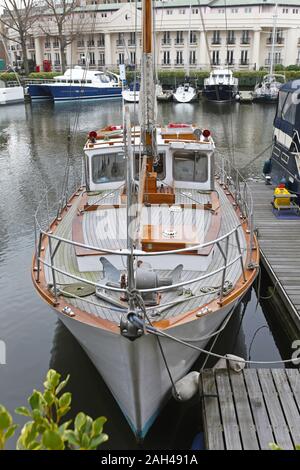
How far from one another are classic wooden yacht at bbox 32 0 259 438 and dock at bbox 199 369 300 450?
0.68 meters

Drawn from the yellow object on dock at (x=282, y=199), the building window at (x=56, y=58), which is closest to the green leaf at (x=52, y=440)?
the yellow object on dock at (x=282, y=199)

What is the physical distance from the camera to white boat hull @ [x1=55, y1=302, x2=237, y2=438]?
19.6ft

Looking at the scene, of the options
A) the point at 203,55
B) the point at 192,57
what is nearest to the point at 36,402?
the point at 203,55

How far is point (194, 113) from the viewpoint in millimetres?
40312

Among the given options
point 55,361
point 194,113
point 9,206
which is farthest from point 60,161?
point 194,113

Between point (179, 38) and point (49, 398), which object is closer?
point (49, 398)

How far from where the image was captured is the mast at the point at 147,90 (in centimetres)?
886

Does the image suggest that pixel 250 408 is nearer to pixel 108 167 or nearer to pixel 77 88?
pixel 108 167

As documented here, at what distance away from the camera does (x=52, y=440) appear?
2.27 metres

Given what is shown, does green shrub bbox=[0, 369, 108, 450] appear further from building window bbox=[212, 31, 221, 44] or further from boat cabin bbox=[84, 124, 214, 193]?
building window bbox=[212, 31, 221, 44]

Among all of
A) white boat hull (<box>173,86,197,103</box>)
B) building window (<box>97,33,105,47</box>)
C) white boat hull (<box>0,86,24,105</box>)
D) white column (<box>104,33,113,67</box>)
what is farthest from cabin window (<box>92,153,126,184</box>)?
building window (<box>97,33,105,47</box>)

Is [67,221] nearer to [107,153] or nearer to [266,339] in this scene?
[107,153]

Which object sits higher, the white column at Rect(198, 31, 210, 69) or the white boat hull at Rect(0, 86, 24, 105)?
the white column at Rect(198, 31, 210, 69)

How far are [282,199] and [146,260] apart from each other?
7.06 meters
